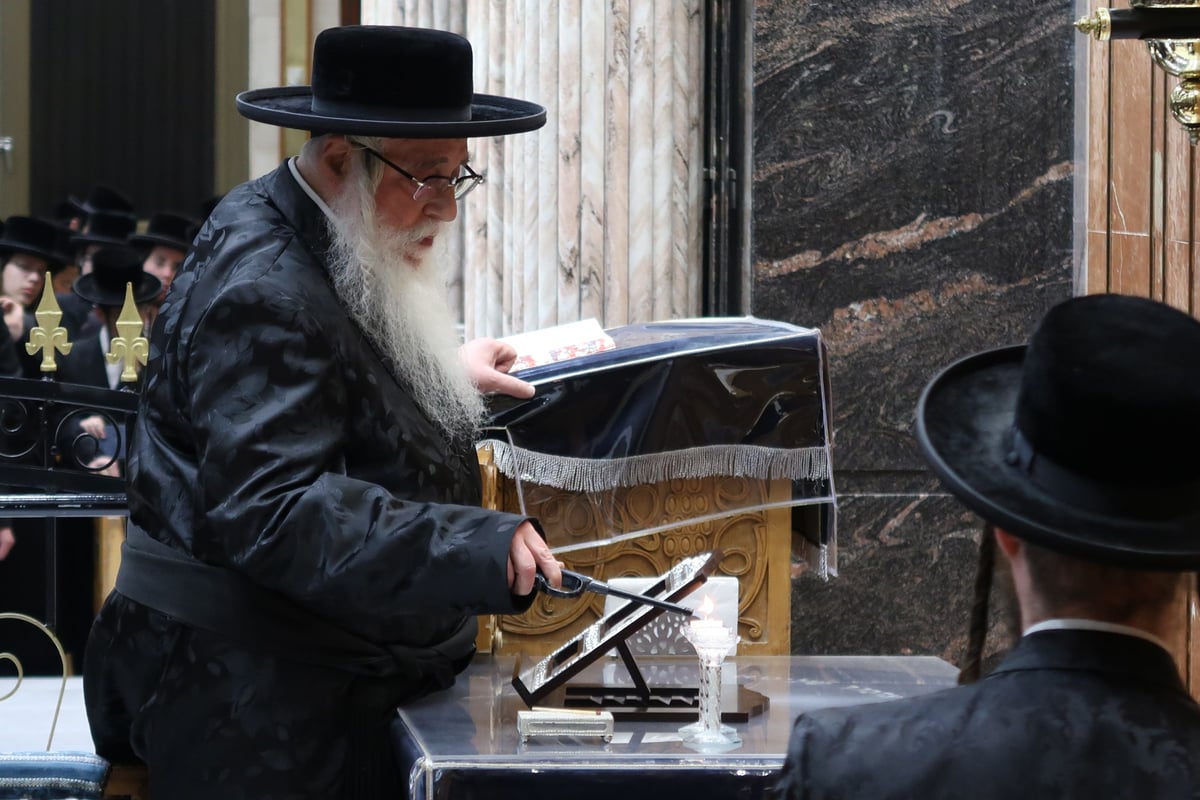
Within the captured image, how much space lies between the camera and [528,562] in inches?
103

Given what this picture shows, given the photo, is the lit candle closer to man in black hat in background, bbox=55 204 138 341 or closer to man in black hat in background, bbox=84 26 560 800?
man in black hat in background, bbox=84 26 560 800

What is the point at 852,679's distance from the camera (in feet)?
11.4

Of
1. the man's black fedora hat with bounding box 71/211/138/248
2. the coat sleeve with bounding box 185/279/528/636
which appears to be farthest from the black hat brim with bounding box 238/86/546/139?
the man's black fedora hat with bounding box 71/211/138/248

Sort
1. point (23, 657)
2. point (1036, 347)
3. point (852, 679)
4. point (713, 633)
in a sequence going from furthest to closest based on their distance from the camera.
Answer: point (23, 657) < point (852, 679) < point (713, 633) < point (1036, 347)

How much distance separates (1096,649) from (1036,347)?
11.2 inches

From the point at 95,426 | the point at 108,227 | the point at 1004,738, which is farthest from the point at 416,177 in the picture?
the point at 108,227

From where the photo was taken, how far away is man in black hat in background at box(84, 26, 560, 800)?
262cm

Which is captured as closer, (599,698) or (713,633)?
(713,633)

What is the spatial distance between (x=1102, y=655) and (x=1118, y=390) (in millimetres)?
250

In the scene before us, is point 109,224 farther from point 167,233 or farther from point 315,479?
point 315,479

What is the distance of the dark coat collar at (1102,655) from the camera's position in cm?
154

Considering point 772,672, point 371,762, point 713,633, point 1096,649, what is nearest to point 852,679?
point 772,672

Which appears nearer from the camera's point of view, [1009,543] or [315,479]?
[1009,543]

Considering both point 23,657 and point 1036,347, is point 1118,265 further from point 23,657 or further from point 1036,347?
point 23,657
